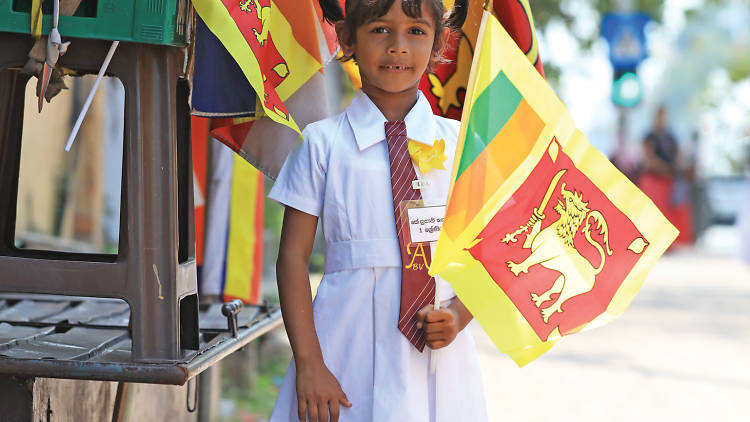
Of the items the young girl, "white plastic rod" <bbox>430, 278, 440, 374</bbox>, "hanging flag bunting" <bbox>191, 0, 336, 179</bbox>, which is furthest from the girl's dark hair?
"white plastic rod" <bbox>430, 278, 440, 374</bbox>

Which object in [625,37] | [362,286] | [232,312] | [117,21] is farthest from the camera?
[625,37]

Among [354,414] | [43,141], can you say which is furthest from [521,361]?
[43,141]

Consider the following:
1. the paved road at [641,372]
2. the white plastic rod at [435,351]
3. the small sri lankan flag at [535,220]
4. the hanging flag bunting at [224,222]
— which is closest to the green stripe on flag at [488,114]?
the small sri lankan flag at [535,220]

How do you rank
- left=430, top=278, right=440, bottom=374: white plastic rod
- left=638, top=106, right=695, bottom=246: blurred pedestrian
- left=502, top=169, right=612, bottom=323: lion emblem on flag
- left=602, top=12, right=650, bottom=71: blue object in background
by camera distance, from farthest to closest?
left=638, top=106, right=695, bottom=246: blurred pedestrian
left=602, top=12, right=650, bottom=71: blue object in background
left=502, top=169, right=612, bottom=323: lion emblem on flag
left=430, top=278, right=440, bottom=374: white plastic rod

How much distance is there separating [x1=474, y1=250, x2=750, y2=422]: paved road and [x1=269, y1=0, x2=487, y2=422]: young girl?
3410 mm

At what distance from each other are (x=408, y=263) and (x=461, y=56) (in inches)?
33.2

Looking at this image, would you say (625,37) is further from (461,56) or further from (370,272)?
(370,272)

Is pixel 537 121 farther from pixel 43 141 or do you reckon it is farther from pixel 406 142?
pixel 43 141

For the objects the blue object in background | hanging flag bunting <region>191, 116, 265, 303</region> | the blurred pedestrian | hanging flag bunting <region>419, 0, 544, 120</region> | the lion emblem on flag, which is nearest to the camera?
the lion emblem on flag

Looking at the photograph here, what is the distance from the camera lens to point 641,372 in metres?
7.10

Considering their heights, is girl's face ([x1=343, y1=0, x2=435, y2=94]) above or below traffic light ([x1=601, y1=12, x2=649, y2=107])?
below

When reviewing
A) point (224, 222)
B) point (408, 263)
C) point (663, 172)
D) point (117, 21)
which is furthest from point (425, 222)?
point (663, 172)

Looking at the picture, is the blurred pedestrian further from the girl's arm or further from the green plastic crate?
the green plastic crate

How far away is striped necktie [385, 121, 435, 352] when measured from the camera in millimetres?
2434
